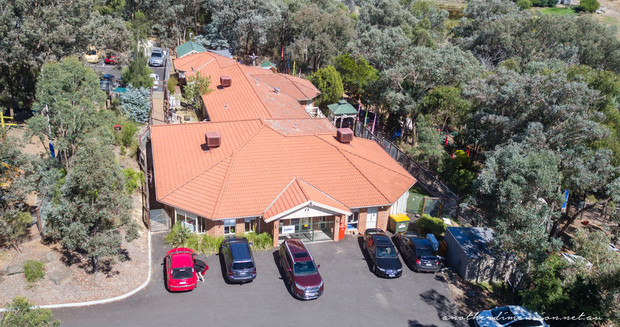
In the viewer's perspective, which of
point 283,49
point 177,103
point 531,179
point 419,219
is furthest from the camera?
point 283,49

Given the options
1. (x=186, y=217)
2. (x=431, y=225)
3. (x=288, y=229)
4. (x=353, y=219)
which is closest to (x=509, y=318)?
(x=431, y=225)

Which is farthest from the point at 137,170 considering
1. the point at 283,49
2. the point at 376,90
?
the point at 283,49

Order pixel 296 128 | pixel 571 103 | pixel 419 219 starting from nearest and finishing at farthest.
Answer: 1. pixel 571 103
2. pixel 419 219
3. pixel 296 128

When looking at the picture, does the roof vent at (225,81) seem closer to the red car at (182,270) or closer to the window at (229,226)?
the window at (229,226)

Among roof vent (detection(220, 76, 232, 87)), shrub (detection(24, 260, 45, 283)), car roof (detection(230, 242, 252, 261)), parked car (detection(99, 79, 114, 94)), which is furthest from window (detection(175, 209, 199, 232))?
parked car (detection(99, 79, 114, 94))

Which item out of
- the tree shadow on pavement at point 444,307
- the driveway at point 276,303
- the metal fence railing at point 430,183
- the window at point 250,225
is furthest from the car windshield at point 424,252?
the window at point 250,225

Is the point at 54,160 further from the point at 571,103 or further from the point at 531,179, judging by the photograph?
the point at 571,103

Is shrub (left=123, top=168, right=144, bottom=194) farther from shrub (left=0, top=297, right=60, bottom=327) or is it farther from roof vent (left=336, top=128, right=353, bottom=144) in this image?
roof vent (left=336, top=128, right=353, bottom=144)

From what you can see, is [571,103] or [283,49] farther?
[283,49]
